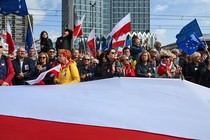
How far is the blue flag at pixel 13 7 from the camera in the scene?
28.1 feet

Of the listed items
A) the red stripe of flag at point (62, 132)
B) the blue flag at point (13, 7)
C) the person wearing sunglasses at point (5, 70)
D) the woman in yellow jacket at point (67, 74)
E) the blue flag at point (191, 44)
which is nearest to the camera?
the red stripe of flag at point (62, 132)

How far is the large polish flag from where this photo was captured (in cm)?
311

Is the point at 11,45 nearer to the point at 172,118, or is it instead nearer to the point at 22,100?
the point at 22,100

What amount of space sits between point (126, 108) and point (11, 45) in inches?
250

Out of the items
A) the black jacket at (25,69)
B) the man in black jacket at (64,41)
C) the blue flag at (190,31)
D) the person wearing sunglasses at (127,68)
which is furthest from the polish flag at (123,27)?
the black jacket at (25,69)

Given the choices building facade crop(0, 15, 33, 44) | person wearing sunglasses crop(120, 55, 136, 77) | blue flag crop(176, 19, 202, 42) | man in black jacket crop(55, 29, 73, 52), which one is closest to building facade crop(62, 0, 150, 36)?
building facade crop(0, 15, 33, 44)

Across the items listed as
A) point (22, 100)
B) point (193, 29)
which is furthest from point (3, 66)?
point (193, 29)

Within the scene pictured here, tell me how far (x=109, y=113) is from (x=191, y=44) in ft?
23.4

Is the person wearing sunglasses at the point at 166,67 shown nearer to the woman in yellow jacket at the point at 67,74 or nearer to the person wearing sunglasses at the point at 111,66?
the person wearing sunglasses at the point at 111,66

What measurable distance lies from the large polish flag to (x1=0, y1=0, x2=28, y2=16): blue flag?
5.29 metres

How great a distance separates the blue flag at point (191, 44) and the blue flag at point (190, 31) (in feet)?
0.54

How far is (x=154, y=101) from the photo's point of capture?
11.5 feet

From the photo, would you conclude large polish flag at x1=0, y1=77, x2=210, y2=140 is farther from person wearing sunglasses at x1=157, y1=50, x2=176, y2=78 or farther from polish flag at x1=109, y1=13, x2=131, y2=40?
polish flag at x1=109, y1=13, x2=131, y2=40

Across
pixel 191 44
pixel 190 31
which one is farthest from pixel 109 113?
pixel 190 31
